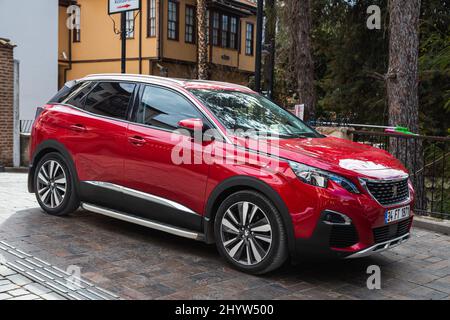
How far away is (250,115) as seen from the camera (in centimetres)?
571

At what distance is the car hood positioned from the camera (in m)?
4.67

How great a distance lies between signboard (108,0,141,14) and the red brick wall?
157 inches

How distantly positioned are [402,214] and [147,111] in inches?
115

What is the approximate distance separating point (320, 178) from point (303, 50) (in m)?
9.69

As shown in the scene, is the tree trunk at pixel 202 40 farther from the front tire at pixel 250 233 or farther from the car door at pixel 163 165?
the front tire at pixel 250 233

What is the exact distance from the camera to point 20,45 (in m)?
21.8

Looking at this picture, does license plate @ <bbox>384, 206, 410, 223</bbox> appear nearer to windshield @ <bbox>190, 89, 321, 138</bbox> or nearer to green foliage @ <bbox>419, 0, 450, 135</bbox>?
windshield @ <bbox>190, 89, 321, 138</bbox>

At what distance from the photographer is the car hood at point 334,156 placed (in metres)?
4.67

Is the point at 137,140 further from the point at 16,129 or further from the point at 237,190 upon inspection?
the point at 16,129

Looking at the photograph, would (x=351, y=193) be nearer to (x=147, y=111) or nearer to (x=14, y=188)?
(x=147, y=111)

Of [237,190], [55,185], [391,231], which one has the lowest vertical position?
[391,231]

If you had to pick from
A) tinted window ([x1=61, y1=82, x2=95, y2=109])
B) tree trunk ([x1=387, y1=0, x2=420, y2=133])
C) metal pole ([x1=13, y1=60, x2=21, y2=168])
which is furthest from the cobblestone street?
metal pole ([x1=13, y1=60, x2=21, y2=168])

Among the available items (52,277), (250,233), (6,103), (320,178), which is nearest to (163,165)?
(250,233)
